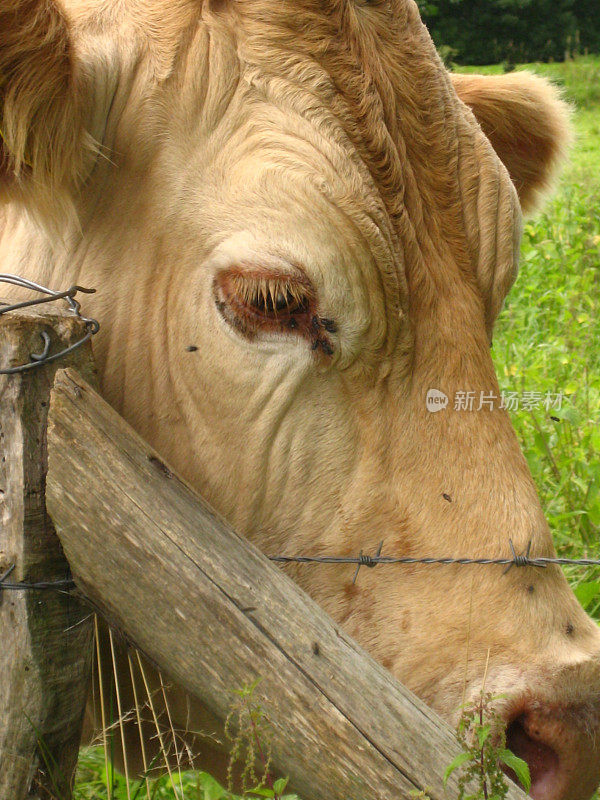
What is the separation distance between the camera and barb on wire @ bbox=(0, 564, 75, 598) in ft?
5.45

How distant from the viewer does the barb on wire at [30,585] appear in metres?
1.66

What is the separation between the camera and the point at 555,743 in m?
1.82

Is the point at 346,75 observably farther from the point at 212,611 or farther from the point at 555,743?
the point at 555,743

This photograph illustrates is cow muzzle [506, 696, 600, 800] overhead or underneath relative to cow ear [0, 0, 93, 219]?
underneath

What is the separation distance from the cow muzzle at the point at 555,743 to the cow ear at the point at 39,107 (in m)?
1.43

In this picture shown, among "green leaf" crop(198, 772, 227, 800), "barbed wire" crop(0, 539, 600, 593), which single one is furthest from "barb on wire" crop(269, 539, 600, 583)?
"green leaf" crop(198, 772, 227, 800)

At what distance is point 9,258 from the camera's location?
7.45 ft

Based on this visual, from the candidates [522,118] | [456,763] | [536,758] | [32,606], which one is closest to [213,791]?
[536,758]

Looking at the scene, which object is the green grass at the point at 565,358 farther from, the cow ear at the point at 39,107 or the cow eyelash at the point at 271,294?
the cow ear at the point at 39,107

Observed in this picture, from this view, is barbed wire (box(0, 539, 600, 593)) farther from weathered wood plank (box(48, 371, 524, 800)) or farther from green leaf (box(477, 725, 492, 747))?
green leaf (box(477, 725, 492, 747))

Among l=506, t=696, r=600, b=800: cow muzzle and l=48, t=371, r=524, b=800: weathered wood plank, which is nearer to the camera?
l=48, t=371, r=524, b=800: weathered wood plank

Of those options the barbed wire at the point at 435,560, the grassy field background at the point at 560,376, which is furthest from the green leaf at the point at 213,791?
the barbed wire at the point at 435,560

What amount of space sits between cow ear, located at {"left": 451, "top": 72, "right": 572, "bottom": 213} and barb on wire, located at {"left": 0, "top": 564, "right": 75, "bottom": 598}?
2.11 meters

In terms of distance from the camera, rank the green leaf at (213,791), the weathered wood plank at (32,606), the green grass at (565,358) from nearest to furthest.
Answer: the weathered wood plank at (32,606) < the green leaf at (213,791) < the green grass at (565,358)
